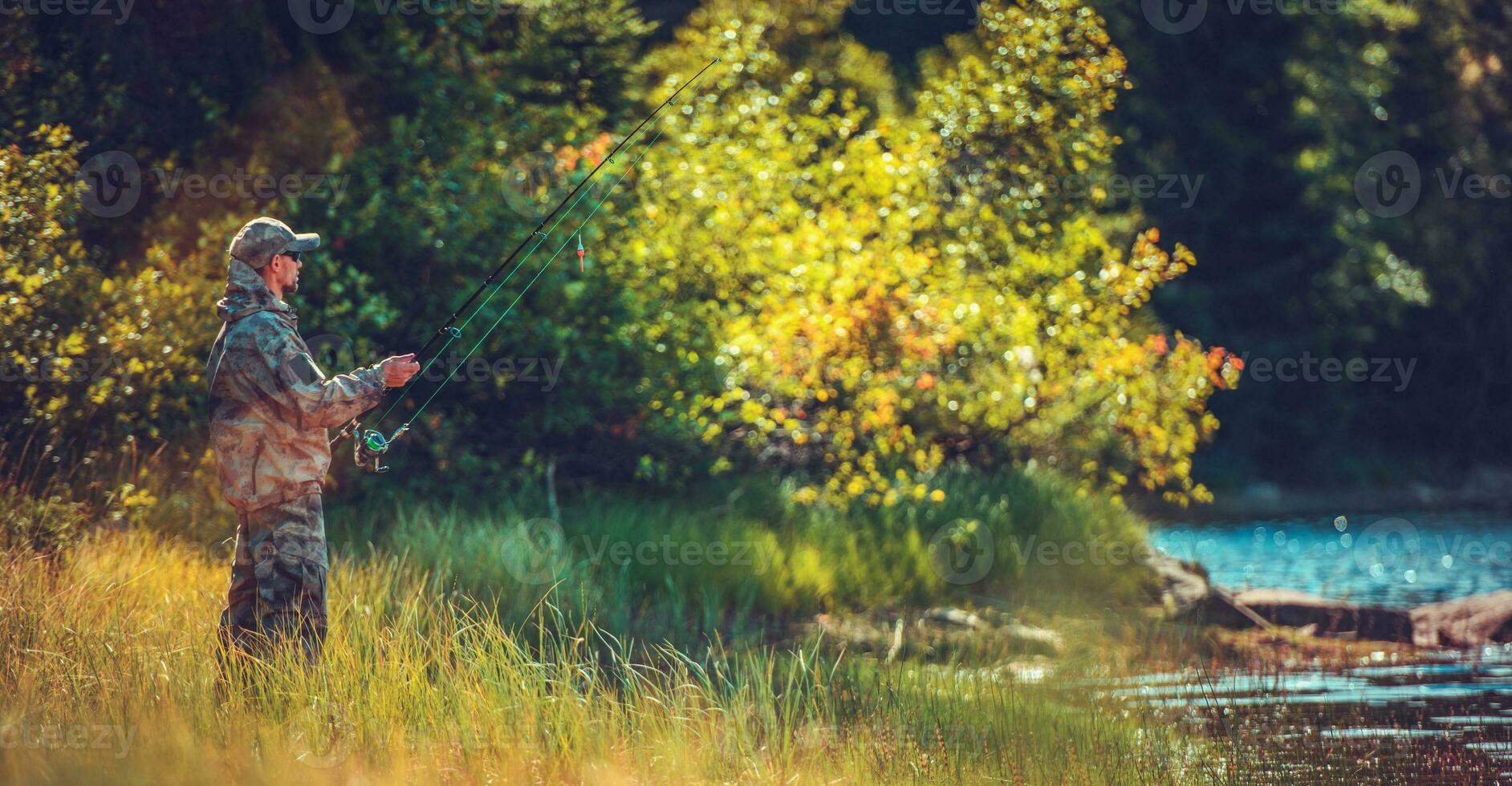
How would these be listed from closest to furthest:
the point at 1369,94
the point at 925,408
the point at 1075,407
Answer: the point at 925,408 < the point at 1075,407 < the point at 1369,94

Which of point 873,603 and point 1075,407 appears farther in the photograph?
point 1075,407

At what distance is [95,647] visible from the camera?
6.35 metres

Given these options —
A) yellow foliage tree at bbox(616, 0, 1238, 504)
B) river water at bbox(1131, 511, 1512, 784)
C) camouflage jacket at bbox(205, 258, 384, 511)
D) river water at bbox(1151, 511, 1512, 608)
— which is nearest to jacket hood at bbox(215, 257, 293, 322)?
camouflage jacket at bbox(205, 258, 384, 511)

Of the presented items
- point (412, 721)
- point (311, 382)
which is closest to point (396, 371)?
point (311, 382)

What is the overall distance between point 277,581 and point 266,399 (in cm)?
73

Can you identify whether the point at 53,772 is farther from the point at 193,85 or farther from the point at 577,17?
the point at 577,17

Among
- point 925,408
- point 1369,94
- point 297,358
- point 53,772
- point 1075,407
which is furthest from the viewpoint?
point 1369,94

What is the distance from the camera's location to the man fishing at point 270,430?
19.7 feet

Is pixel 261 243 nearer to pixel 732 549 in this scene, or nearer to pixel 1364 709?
pixel 732 549

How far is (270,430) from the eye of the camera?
20.0 ft

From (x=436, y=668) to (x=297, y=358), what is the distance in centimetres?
139

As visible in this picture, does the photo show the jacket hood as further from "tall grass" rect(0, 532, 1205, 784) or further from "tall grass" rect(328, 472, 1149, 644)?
"tall grass" rect(328, 472, 1149, 644)

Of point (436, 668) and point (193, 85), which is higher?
point (193, 85)

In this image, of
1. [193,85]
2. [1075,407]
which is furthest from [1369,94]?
[193,85]
